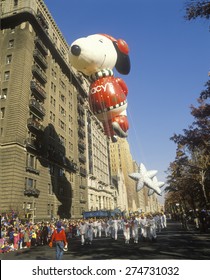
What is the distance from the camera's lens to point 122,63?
14266 mm

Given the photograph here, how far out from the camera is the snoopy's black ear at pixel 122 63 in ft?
45.8

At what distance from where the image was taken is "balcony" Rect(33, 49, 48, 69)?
36.3m

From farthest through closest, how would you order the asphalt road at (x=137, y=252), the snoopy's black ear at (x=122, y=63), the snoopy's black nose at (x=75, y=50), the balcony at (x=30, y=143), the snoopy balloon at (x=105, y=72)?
the balcony at (x=30, y=143) < the snoopy's black ear at (x=122, y=63) < the snoopy balloon at (x=105, y=72) < the snoopy's black nose at (x=75, y=50) < the asphalt road at (x=137, y=252)

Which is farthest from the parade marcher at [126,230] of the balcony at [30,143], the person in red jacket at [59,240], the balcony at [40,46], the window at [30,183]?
the balcony at [40,46]

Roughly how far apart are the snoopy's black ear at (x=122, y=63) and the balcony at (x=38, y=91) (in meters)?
22.0

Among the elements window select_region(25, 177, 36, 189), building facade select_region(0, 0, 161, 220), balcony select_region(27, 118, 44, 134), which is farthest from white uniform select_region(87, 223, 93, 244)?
balcony select_region(27, 118, 44, 134)

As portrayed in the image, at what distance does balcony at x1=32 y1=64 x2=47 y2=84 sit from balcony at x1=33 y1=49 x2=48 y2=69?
1051 mm

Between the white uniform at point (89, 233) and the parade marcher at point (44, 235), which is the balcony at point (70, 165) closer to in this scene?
the parade marcher at point (44, 235)

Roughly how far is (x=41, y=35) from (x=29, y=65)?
7.94 meters

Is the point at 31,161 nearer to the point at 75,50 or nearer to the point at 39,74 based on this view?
the point at 39,74

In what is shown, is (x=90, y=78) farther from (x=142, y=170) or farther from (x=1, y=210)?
(x=1, y=210)

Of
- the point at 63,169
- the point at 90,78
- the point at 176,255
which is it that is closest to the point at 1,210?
the point at 63,169

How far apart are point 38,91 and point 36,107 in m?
2.64

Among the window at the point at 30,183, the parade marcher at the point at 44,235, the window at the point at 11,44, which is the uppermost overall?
the window at the point at 11,44
